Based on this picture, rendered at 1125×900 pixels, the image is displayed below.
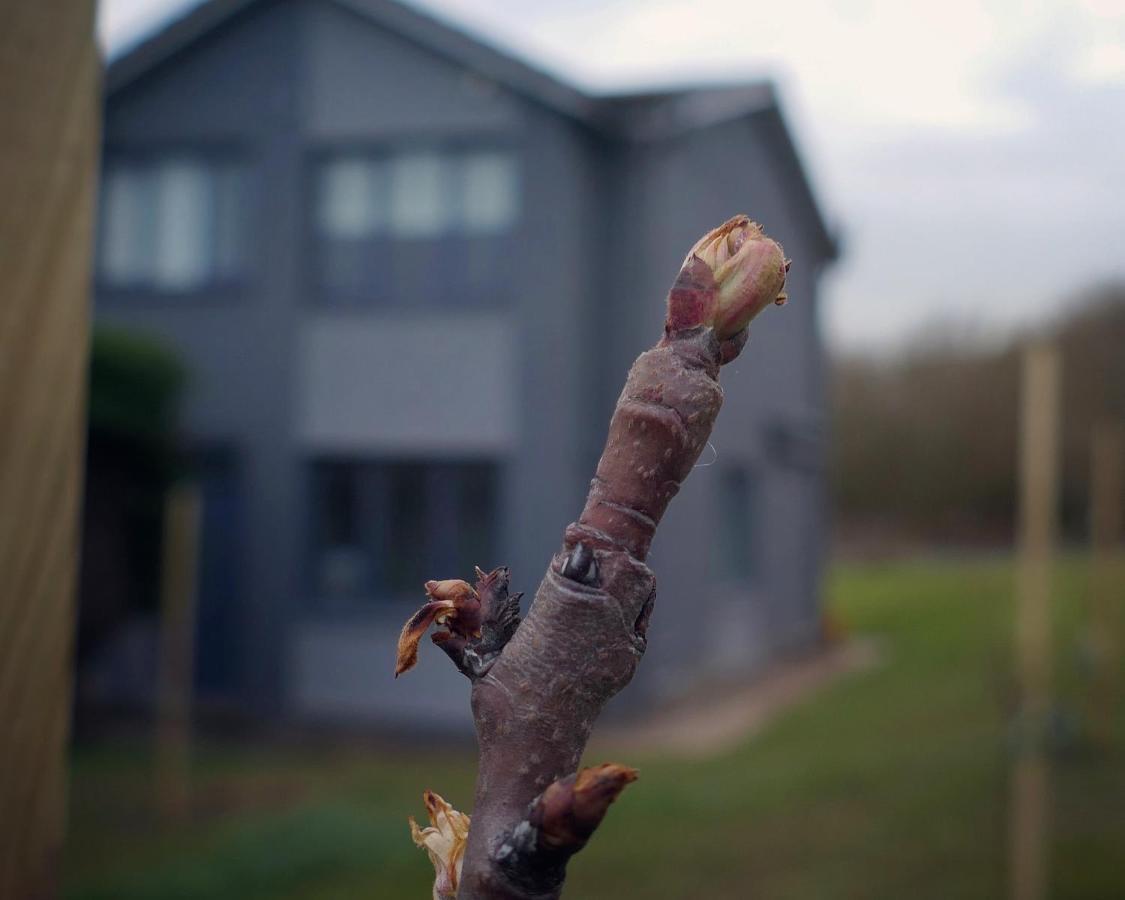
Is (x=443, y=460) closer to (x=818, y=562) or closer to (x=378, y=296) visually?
(x=378, y=296)

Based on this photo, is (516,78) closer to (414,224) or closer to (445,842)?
(414,224)

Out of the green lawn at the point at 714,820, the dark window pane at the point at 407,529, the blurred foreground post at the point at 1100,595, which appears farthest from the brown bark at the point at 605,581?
the blurred foreground post at the point at 1100,595

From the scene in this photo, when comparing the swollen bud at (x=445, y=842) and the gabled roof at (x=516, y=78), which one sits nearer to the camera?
the swollen bud at (x=445, y=842)

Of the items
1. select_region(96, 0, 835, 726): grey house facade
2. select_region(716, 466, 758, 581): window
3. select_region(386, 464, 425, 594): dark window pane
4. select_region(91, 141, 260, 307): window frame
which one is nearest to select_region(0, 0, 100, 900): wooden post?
select_region(96, 0, 835, 726): grey house facade

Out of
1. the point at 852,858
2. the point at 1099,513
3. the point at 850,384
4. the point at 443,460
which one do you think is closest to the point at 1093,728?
the point at 1099,513

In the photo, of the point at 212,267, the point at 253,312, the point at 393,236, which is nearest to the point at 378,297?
the point at 393,236

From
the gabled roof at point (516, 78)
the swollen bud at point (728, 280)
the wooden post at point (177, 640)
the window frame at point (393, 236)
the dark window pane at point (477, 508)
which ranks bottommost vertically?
the wooden post at point (177, 640)

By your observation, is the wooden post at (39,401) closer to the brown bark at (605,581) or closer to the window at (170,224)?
→ the brown bark at (605,581)
